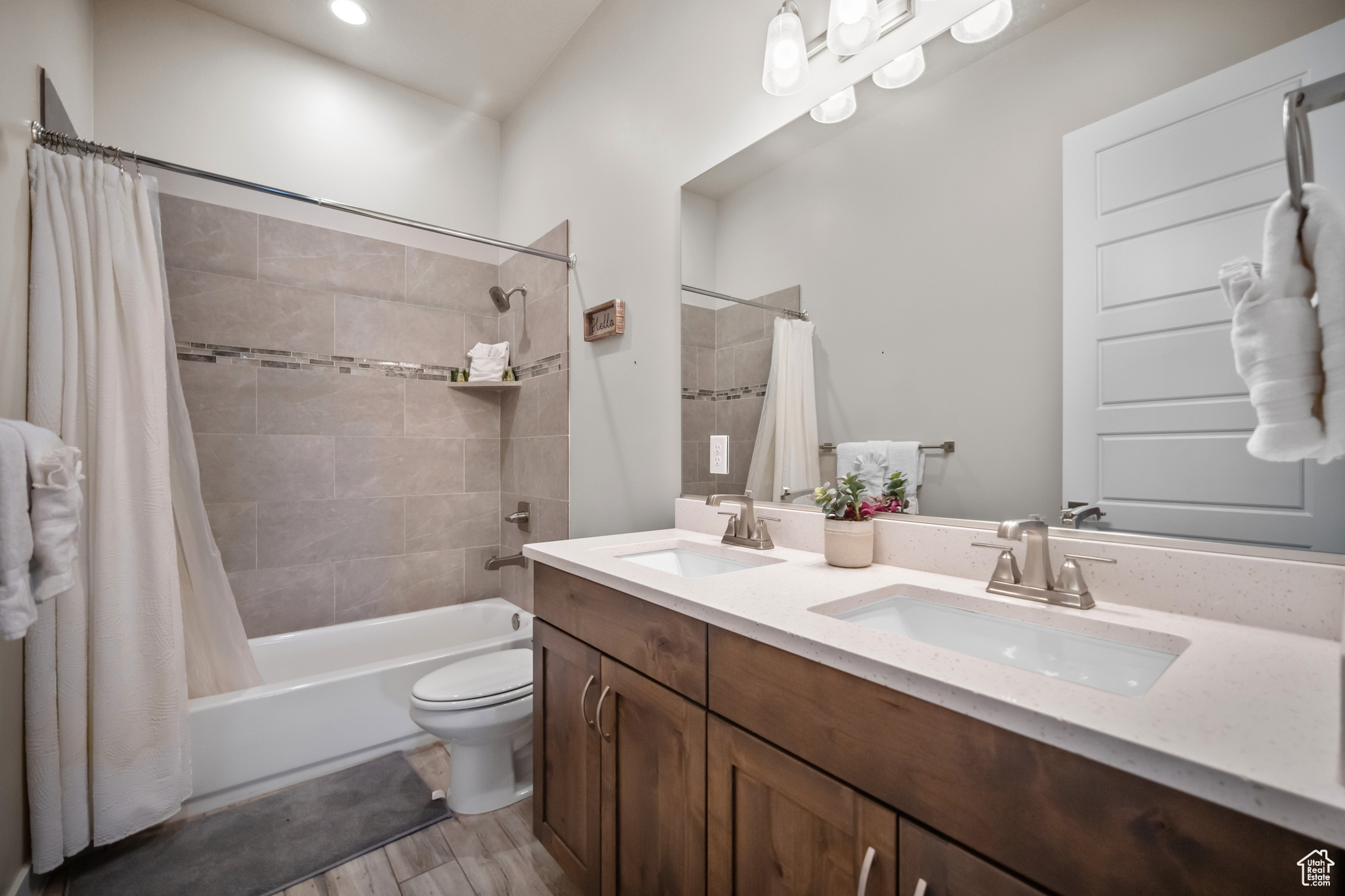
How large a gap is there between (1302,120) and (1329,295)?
0.20m

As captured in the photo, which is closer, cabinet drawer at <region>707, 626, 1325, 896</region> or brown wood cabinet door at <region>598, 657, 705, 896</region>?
cabinet drawer at <region>707, 626, 1325, 896</region>

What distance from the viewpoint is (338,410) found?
255cm

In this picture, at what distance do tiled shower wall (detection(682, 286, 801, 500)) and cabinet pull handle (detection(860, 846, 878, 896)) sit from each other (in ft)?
3.57

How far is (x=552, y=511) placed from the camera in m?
2.48

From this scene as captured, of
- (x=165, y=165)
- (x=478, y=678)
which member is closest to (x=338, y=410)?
(x=165, y=165)

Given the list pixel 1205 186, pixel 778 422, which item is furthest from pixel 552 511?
pixel 1205 186

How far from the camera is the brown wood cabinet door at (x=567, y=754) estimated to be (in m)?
1.29

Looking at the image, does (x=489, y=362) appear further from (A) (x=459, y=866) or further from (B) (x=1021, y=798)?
(B) (x=1021, y=798)

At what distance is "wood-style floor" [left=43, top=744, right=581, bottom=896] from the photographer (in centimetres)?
146

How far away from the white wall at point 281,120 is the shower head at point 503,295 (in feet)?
1.60

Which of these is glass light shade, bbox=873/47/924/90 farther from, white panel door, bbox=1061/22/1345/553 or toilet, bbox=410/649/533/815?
toilet, bbox=410/649/533/815

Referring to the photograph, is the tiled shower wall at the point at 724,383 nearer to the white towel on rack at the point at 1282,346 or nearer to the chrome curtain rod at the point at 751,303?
the chrome curtain rod at the point at 751,303

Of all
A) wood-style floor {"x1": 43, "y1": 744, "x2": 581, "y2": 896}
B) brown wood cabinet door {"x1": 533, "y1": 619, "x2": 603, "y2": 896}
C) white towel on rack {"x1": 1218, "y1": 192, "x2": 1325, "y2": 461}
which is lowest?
wood-style floor {"x1": 43, "y1": 744, "x2": 581, "y2": 896}

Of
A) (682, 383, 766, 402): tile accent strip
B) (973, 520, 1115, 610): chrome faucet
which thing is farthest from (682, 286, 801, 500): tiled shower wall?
(973, 520, 1115, 610): chrome faucet
